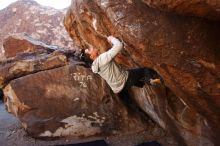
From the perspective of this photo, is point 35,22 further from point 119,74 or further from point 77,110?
point 119,74

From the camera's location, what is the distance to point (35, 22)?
21719 millimetres

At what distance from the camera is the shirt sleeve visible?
20.7 ft

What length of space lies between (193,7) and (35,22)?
18337mm

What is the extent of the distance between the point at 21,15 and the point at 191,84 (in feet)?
61.6

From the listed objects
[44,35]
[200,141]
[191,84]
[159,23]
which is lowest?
[44,35]

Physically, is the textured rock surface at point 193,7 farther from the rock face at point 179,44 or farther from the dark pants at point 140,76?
the dark pants at point 140,76

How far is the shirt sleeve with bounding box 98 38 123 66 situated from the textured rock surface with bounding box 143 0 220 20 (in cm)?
156

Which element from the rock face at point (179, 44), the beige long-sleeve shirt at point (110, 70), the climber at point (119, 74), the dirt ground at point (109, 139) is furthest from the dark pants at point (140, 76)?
the dirt ground at point (109, 139)

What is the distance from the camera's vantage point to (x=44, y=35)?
20.9 m

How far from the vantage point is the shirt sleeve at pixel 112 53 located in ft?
20.7

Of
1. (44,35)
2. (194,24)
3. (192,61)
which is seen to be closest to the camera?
(194,24)

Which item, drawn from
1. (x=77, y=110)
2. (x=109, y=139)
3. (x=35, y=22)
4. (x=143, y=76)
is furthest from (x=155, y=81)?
(x=35, y=22)

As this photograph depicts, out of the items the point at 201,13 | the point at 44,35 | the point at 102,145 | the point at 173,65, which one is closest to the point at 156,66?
the point at 173,65

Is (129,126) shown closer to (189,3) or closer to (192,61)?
(192,61)
